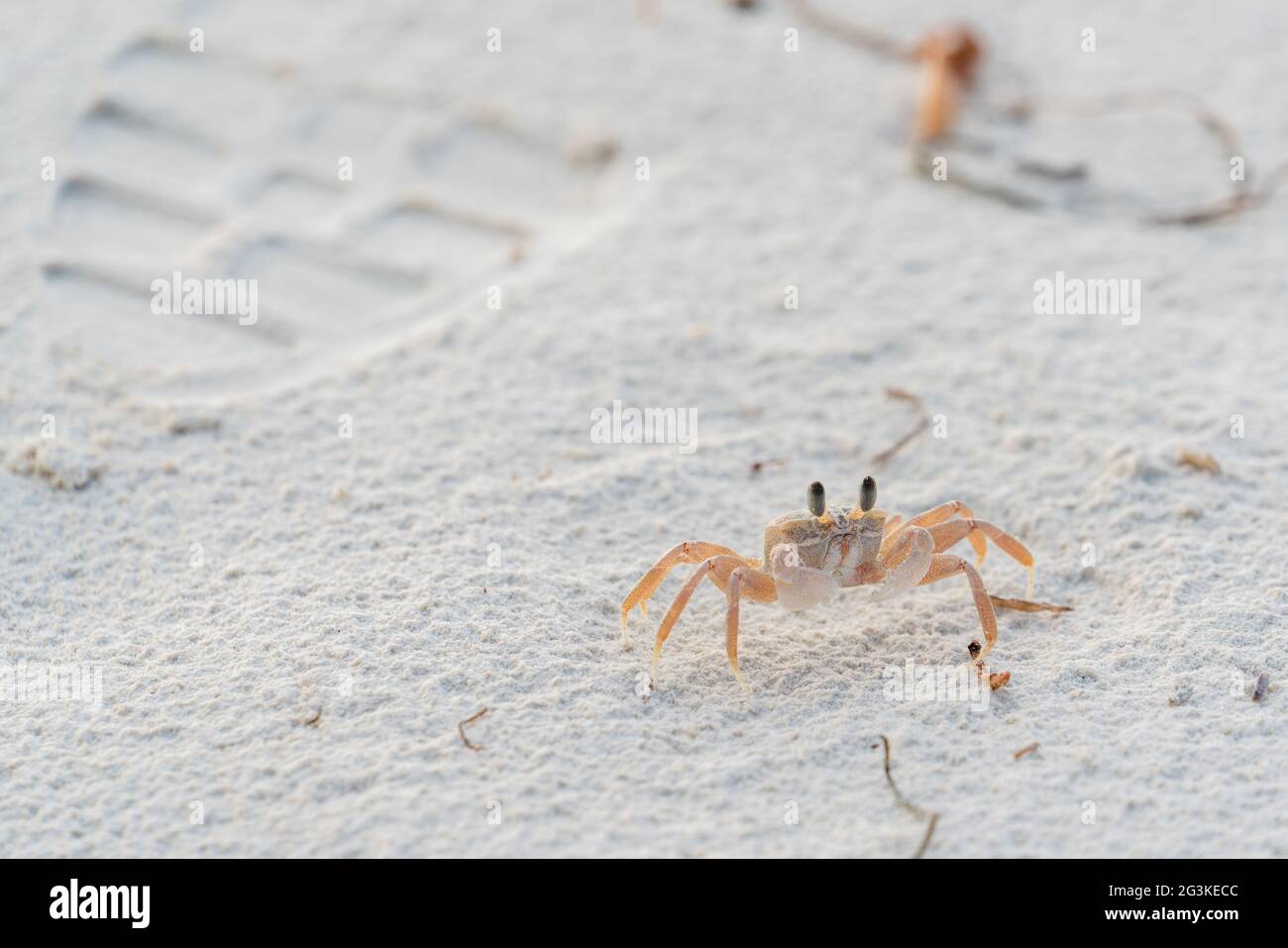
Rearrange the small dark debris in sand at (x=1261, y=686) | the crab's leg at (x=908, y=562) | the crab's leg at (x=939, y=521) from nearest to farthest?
the small dark debris in sand at (x=1261, y=686) → the crab's leg at (x=908, y=562) → the crab's leg at (x=939, y=521)

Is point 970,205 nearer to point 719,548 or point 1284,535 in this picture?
point 1284,535

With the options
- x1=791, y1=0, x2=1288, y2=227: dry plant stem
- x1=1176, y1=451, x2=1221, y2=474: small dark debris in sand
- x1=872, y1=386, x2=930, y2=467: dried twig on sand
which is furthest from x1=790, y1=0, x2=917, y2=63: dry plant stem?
x1=1176, y1=451, x2=1221, y2=474: small dark debris in sand

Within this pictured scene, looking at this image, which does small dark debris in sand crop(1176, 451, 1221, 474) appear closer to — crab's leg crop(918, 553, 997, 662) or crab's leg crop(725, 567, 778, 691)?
crab's leg crop(918, 553, 997, 662)

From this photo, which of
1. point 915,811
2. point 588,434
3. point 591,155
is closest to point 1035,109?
point 591,155

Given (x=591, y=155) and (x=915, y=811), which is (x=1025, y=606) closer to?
(x=915, y=811)

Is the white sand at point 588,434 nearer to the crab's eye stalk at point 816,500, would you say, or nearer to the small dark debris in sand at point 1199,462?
the small dark debris in sand at point 1199,462

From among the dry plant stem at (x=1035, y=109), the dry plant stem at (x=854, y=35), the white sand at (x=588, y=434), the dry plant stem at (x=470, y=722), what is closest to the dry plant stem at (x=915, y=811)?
the white sand at (x=588, y=434)
